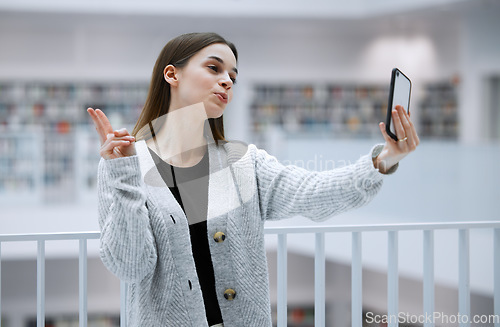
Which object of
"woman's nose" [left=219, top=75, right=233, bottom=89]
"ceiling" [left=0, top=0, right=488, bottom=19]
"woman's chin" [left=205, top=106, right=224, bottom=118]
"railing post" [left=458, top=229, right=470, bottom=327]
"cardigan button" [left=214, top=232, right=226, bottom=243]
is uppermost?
"ceiling" [left=0, top=0, right=488, bottom=19]

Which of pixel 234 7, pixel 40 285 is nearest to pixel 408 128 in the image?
pixel 40 285

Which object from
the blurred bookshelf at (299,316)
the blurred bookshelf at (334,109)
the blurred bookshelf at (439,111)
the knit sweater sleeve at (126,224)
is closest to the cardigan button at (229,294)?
the knit sweater sleeve at (126,224)

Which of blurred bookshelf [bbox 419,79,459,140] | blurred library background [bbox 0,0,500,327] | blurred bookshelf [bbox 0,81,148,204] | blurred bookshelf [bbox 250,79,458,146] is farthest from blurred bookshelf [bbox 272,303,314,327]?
blurred bookshelf [bbox 419,79,459,140]

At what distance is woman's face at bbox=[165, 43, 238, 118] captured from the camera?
3.21 ft

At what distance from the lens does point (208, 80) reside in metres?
0.98

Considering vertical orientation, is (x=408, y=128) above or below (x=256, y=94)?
below

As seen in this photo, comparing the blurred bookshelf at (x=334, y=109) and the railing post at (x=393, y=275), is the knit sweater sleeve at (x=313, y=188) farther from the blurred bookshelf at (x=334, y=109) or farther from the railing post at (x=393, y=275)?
the blurred bookshelf at (x=334, y=109)

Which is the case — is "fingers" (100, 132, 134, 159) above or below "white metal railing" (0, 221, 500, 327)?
above

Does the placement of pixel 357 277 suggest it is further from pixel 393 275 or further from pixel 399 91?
pixel 399 91

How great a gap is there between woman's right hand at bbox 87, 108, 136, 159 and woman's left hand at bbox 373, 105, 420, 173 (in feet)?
1.24

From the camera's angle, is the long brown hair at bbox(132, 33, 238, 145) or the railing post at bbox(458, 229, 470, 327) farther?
the railing post at bbox(458, 229, 470, 327)

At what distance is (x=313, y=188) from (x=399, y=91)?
21 centimetres

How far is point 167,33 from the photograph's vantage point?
7871 mm

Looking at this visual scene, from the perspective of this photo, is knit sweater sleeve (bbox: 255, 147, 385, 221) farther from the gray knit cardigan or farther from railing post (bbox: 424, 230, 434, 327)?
railing post (bbox: 424, 230, 434, 327)
